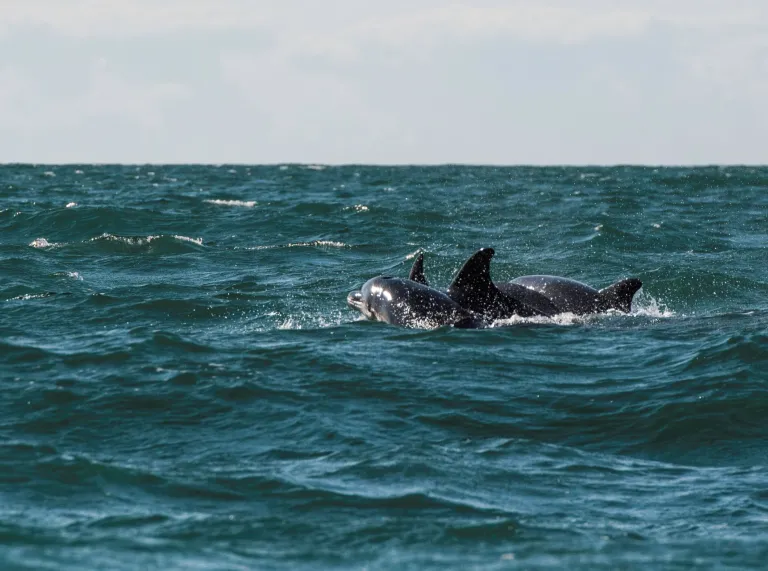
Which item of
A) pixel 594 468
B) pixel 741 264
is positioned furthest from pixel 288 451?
pixel 741 264

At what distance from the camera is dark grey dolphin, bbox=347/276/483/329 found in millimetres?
16547

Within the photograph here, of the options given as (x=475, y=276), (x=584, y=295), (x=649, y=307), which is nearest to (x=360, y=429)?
(x=475, y=276)

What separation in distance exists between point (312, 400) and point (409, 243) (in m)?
18.8

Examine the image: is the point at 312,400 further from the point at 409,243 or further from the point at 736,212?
the point at 736,212

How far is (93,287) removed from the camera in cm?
2197

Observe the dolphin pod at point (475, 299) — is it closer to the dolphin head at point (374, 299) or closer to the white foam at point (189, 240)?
the dolphin head at point (374, 299)

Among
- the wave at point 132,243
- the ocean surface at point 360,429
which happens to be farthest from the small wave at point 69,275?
the wave at point 132,243

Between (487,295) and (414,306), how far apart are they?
113 centimetres

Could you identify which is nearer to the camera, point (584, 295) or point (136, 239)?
point (584, 295)

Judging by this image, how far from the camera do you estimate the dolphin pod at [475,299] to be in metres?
16.6

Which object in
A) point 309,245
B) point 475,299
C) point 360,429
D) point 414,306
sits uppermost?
point 309,245

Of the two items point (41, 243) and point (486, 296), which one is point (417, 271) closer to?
point (486, 296)

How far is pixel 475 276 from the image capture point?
1658 cm

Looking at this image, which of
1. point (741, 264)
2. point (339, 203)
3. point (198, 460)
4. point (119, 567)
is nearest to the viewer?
point (119, 567)
